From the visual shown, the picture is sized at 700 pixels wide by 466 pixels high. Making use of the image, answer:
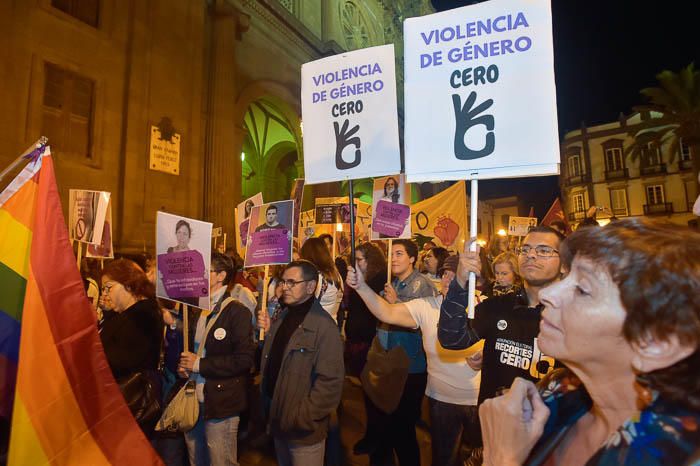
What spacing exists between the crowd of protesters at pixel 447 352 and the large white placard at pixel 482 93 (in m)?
0.62

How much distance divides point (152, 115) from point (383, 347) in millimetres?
11296

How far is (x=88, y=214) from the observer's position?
678cm

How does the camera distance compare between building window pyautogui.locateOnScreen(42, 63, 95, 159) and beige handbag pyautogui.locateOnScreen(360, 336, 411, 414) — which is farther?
building window pyautogui.locateOnScreen(42, 63, 95, 159)

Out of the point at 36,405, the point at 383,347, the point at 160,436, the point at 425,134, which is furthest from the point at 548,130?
the point at 160,436

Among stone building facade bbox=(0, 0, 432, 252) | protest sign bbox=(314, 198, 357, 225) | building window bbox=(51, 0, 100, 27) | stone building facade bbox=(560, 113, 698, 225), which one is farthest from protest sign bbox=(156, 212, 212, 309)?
stone building facade bbox=(560, 113, 698, 225)

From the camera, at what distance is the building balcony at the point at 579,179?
45688 millimetres

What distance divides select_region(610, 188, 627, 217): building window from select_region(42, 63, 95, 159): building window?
4687 centimetres

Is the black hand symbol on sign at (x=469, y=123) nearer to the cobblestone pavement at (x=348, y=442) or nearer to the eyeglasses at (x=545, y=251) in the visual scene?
the eyeglasses at (x=545, y=251)

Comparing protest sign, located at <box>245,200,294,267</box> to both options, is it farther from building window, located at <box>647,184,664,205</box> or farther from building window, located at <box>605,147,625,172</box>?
building window, located at <box>647,184,664,205</box>

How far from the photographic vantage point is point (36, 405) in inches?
86.7

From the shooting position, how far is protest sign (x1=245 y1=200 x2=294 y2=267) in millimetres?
4547

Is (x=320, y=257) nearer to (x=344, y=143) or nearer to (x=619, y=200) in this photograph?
(x=344, y=143)

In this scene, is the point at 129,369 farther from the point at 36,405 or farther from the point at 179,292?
the point at 36,405

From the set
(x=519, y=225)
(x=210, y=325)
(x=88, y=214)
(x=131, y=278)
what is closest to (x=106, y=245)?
(x=88, y=214)
